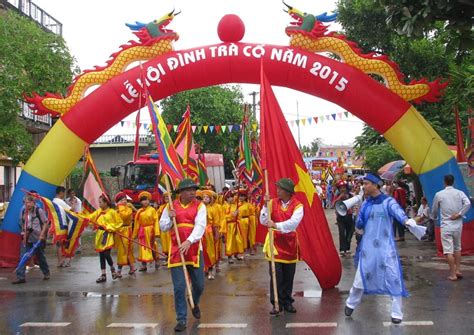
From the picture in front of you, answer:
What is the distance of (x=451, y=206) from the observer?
8984 millimetres

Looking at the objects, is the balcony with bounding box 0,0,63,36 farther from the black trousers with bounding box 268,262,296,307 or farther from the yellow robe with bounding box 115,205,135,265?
the black trousers with bounding box 268,262,296,307

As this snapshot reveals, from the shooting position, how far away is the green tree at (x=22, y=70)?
→ 13.1 m

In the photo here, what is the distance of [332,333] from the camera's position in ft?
20.2

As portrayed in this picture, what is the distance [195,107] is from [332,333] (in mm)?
32000

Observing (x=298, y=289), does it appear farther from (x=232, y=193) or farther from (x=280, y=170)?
(x=232, y=193)

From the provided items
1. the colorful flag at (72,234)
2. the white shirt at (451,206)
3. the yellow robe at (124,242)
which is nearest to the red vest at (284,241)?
the white shirt at (451,206)

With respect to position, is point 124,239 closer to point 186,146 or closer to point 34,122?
point 186,146

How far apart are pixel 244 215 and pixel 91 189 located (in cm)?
336

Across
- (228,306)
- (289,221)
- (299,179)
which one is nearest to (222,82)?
(299,179)

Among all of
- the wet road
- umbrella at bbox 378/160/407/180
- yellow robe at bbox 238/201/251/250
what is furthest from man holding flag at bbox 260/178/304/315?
umbrella at bbox 378/160/407/180

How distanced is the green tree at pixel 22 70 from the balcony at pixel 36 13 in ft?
27.8

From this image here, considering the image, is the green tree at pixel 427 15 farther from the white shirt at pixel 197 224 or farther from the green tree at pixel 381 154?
the green tree at pixel 381 154

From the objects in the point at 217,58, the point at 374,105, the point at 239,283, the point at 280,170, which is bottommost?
the point at 239,283

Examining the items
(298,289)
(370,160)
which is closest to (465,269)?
(298,289)
